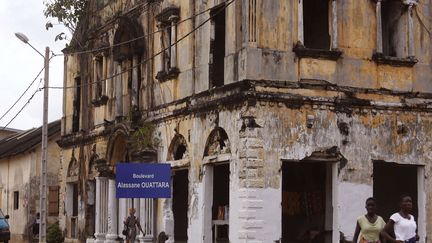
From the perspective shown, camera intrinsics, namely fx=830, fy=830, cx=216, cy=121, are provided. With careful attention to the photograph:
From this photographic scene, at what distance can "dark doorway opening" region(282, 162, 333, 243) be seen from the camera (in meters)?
22.0

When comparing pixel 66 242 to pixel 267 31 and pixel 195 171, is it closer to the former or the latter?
pixel 195 171

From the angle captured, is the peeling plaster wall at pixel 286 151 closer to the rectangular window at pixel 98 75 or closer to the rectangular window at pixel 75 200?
the rectangular window at pixel 98 75

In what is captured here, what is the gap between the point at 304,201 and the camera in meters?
22.4

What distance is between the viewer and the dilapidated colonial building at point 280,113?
62.7 feet

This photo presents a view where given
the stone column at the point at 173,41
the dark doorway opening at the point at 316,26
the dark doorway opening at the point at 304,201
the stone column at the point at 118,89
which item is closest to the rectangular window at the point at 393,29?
the dark doorway opening at the point at 316,26

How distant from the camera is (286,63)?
1942 cm

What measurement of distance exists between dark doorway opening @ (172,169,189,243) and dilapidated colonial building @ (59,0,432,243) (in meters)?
0.04

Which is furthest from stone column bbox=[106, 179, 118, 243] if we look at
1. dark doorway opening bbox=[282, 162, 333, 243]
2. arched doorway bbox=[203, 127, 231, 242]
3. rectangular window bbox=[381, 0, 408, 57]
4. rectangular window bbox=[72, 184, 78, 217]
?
rectangular window bbox=[381, 0, 408, 57]

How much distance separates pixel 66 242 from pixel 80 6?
8.90 meters

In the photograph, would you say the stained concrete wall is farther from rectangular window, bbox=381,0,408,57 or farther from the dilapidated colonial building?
rectangular window, bbox=381,0,408,57

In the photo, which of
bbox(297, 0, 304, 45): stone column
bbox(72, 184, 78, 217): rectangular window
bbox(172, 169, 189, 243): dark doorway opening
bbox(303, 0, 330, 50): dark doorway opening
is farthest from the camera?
bbox(72, 184, 78, 217): rectangular window

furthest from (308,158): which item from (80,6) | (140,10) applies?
(80,6)

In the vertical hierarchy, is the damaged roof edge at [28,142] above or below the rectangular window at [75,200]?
above

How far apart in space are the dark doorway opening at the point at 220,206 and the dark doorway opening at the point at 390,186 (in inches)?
166
